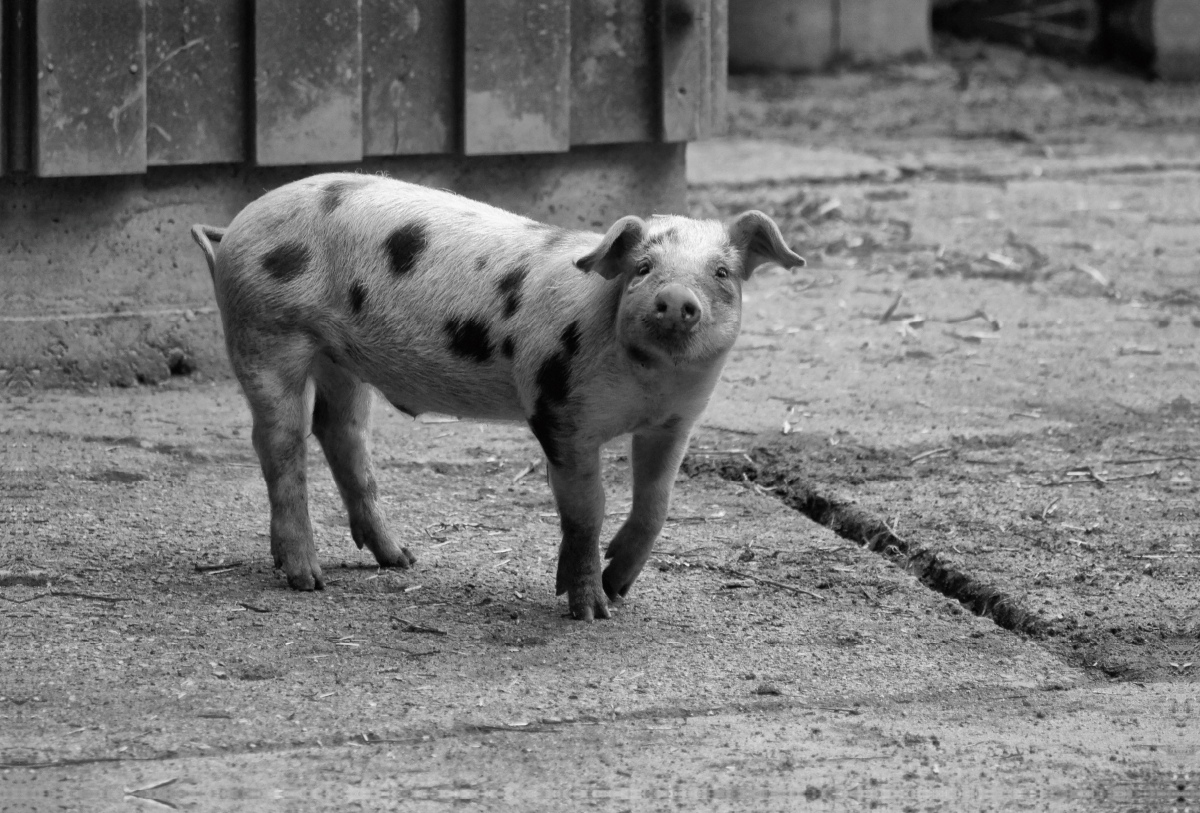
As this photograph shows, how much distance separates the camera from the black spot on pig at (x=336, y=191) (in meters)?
4.33

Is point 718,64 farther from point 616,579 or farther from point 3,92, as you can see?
point 616,579

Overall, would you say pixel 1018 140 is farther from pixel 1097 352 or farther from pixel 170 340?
pixel 170 340

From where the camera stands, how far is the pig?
398 cm

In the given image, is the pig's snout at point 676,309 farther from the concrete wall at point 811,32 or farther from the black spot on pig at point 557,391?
the concrete wall at point 811,32

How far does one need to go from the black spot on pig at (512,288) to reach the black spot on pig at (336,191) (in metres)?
0.48

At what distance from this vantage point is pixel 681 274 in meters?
3.89

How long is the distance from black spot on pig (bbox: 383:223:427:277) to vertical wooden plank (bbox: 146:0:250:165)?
82.2 inches

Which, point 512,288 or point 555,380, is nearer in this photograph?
point 555,380

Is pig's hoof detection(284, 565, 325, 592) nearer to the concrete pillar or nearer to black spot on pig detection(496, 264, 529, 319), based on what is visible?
black spot on pig detection(496, 264, 529, 319)

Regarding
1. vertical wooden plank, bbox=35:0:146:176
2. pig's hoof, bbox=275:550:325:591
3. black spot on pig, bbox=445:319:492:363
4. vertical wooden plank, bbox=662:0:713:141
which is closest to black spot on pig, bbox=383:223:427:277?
black spot on pig, bbox=445:319:492:363

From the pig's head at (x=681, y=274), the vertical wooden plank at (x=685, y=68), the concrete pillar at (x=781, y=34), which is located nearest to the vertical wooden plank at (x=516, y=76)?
the vertical wooden plank at (x=685, y=68)

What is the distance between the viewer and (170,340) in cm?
625

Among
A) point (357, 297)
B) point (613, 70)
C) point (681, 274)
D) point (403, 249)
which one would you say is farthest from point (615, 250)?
point (613, 70)

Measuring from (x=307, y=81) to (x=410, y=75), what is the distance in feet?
1.32
